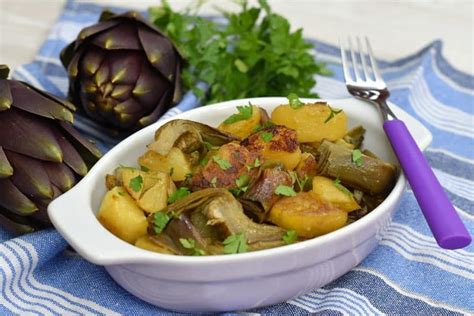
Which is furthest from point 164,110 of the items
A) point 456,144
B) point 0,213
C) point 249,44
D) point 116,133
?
point 456,144

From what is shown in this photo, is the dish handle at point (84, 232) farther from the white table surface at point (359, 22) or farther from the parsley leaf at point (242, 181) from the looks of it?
the white table surface at point (359, 22)

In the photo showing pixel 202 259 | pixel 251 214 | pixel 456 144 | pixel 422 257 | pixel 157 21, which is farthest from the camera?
pixel 157 21

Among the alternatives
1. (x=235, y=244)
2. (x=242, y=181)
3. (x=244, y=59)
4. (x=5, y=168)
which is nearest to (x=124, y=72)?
(x=244, y=59)

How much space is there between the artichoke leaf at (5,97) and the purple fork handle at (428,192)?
1.90ft

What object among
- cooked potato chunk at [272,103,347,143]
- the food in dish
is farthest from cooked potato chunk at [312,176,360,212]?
cooked potato chunk at [272,103,347,143]

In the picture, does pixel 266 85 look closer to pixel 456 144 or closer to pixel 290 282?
pixel 456 144

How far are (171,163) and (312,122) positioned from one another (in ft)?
0.75

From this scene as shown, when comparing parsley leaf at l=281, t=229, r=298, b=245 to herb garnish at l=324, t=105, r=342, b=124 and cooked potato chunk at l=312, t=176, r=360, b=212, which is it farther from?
herb garnish at l=324, t=105, r=342, b=124

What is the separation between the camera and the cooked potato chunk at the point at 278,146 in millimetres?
1110

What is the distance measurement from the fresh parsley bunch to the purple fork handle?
1.21 ft

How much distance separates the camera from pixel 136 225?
3.36 ft

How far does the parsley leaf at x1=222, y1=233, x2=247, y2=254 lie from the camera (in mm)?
972

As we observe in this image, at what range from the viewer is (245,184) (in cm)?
107

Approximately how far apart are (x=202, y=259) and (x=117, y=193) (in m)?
0.19
